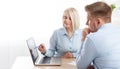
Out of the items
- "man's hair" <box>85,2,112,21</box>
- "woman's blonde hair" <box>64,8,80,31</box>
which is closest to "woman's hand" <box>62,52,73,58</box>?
"woman's blonde hair" <box>64,8,80,31</box>

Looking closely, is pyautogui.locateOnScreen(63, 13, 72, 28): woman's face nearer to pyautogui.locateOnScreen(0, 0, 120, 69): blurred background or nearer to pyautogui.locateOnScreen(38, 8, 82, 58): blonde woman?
pyautogui.locateOnScreen(38, 8, 82, 58): blonde woman

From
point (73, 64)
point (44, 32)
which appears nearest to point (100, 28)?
point (73, 64)

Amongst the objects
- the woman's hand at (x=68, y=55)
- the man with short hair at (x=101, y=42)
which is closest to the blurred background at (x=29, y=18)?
the woman's hand at (x=68, y=55)

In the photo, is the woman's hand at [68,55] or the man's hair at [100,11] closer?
the man's hair at [100,11]

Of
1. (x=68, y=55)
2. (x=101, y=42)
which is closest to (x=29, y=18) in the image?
(x=68, y=55)

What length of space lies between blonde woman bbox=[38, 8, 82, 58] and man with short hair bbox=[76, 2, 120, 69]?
1.25 meters

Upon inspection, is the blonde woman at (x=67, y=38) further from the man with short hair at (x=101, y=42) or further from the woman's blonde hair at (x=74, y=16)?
the man with short hair at (x=101, y=42)

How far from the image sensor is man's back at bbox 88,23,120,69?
6.14 ft

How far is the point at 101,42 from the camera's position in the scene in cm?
187

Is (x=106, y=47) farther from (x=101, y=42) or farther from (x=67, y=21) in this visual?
(x=67, y=21)

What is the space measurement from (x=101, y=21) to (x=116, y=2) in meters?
2.67

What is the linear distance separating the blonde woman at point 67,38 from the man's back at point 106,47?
4.37 feet

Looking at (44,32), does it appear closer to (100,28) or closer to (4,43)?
(4,43)

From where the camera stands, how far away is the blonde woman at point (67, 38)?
327cm
